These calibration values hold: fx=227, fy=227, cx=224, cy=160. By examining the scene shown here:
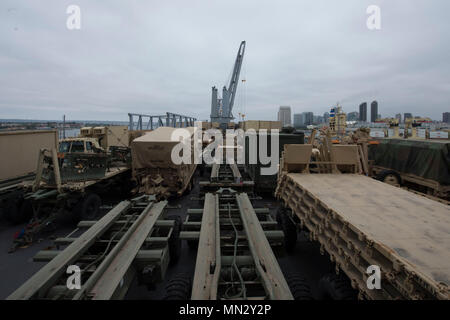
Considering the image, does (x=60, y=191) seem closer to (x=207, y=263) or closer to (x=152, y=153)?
(x=152, y=153)

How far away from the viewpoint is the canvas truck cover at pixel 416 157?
25.4ft

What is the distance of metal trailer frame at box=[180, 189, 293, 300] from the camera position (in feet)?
9.89

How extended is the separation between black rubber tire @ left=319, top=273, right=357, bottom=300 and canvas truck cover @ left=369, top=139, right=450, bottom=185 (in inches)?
280

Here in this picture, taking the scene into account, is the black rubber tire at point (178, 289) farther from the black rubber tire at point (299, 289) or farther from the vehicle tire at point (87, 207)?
the vehicle tire at point (87, 207)

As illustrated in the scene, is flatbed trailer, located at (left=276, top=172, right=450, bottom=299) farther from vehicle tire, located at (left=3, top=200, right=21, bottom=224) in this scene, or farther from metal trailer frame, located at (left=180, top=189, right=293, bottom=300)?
vehicle tire, located at (left=3, top=200, right=21, bottom=224)

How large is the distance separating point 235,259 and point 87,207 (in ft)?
22.6

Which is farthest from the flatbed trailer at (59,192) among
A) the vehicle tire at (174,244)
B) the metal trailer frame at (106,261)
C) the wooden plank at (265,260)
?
the wooden plank at (265,260)

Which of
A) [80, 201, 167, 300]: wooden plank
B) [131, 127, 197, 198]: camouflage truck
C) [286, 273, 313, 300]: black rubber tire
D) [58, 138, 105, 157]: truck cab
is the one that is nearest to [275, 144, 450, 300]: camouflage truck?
[286, 273, 313, 300]: black rubber tire

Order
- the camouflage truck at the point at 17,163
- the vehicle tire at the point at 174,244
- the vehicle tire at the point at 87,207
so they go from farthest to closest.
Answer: the camouflage truck at the point at 17,163 → the vehicle tire at the point at 87,207 → the vehicle tire at the point at 174,244

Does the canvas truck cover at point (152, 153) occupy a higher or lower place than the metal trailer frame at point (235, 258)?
higher

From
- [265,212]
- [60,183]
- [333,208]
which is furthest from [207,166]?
[333,208]

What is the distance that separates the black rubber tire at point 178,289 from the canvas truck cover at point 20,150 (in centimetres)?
970

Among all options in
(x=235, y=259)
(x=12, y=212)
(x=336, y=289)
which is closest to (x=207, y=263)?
(x=235, y=259)

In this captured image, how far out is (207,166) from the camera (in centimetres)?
1694
